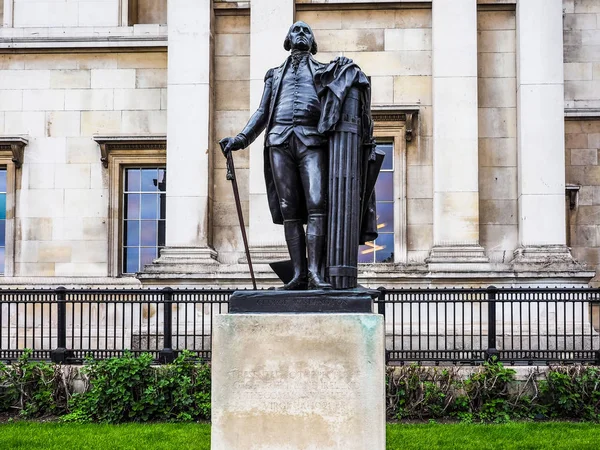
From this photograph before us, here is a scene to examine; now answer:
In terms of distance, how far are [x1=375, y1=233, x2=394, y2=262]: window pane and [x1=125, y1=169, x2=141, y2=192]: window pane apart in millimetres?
5848

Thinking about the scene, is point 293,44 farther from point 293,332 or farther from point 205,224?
point 205,224

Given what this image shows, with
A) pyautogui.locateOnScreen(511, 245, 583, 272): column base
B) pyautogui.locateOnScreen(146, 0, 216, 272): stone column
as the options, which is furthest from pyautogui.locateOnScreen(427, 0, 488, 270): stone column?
pyautogui.locateOnScreen(146, 0, 216, 272): stone column

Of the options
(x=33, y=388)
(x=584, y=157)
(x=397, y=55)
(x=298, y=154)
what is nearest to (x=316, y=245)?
(x=298, y=154)

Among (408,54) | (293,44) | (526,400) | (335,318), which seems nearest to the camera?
(335,318)

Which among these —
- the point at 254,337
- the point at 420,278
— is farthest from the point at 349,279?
the point at 420,278

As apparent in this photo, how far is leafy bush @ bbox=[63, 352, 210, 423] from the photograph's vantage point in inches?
496

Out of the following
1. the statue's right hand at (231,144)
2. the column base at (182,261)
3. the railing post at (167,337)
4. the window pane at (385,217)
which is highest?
the statue's right hand at (231,144)

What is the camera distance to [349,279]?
8.02 m

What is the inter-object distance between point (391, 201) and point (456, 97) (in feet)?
8.53

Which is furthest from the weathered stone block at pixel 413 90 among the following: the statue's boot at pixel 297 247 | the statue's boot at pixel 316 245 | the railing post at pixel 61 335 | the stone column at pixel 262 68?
the statue's boot at pixel 316 245

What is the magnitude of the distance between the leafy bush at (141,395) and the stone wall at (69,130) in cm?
763

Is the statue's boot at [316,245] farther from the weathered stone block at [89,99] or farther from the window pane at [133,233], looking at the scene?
the weathered stone block at [89,99]

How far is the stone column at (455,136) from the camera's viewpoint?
699 inches

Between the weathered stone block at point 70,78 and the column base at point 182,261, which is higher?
the weathered stone block at point 70,78
